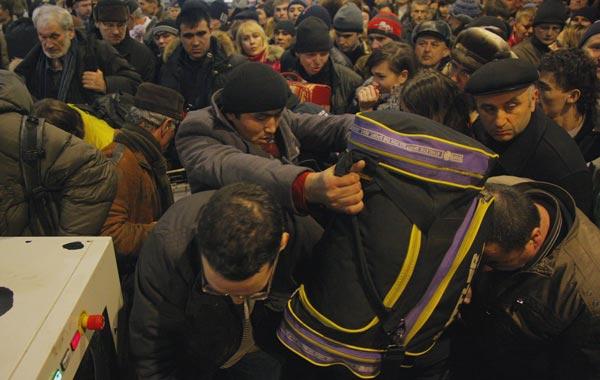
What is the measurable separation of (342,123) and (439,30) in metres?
2.27

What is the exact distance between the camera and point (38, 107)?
232 centimetres

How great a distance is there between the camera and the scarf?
92.1 inches

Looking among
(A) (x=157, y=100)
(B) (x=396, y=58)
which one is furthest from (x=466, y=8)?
(A) (x=157, y=100)

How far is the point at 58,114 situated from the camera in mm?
2334

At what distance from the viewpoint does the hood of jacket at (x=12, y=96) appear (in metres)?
1.86

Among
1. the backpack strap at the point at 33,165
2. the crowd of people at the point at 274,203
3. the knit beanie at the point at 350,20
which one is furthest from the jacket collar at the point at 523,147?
the knit beanie at the point at 350,20

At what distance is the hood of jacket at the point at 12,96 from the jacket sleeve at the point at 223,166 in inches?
25.2

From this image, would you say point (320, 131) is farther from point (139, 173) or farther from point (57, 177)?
point (57, 177)

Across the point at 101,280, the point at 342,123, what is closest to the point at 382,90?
the point at 342,123

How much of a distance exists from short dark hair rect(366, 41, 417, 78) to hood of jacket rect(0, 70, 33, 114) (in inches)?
76.3

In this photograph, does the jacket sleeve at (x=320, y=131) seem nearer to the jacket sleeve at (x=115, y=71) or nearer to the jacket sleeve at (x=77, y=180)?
the jacket sleeve at (x=77, y=180)

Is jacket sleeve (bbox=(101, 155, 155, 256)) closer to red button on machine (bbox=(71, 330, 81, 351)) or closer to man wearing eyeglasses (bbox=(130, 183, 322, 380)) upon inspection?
man wearing eyeglasses (bbox=(130, 183, 322, 380))

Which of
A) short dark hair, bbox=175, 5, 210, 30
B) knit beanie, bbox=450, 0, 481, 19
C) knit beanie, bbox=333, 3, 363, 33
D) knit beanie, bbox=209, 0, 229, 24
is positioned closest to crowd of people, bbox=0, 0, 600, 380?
short dark hair, bbox=175, 5, 210, 30

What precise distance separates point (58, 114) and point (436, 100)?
1.64 m
